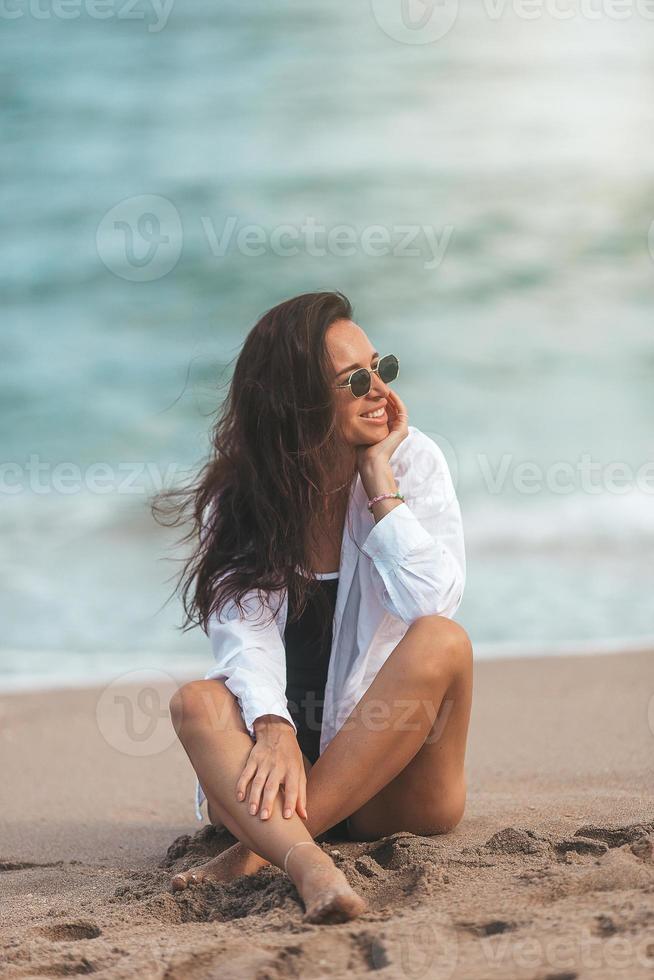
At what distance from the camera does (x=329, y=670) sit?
2654mm

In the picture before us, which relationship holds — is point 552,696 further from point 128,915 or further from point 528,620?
point 128,915

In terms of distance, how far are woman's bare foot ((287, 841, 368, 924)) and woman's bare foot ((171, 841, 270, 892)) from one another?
0.26 m

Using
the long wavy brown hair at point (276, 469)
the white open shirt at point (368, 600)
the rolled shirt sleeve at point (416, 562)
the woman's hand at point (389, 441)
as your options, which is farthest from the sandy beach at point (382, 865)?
the woman's hand at point (389, 441)

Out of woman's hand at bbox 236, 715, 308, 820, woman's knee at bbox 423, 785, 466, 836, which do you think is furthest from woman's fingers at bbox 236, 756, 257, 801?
woman's knee at bbox 423, 785, 466, 836

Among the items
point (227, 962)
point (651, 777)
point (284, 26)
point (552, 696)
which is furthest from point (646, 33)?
point (227, 962)

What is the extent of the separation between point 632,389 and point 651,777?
18.8 feet

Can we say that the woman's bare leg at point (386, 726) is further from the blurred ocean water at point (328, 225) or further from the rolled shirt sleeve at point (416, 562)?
the blurred ocean water at point (328, 225)

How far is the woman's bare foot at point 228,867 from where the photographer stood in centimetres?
233

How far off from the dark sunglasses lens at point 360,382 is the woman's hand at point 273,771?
0.82m

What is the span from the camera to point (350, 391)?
106 inches

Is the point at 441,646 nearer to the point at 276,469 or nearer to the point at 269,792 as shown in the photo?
the point at 269,792

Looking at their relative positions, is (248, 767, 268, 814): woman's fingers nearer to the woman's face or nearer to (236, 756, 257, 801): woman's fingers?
(236, 756, 257, 801): woman's fingers

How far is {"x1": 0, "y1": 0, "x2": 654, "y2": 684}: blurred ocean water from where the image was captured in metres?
8.16

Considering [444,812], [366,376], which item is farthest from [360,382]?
[444,812]
